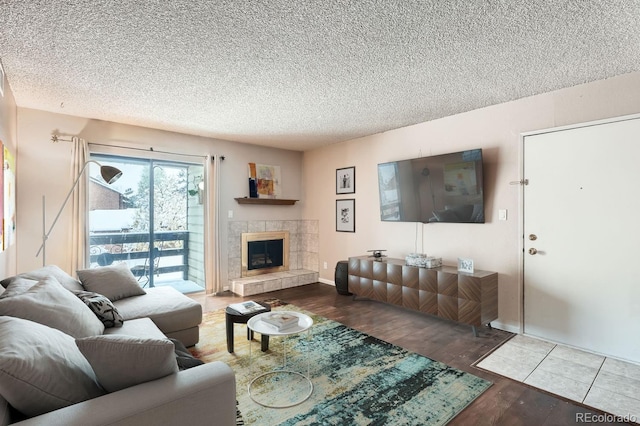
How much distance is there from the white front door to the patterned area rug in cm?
135

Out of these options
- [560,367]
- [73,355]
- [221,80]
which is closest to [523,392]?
[560,367]

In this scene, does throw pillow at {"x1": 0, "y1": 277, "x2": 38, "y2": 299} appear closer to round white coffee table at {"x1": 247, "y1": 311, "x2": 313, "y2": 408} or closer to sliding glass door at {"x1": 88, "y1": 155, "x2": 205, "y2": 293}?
round white coffee table at {"x1": 247, "y1": 311, "x2": 313, "y2": 408}

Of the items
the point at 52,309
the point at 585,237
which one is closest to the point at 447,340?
the point at 585,237

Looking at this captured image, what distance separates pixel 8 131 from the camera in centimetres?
304

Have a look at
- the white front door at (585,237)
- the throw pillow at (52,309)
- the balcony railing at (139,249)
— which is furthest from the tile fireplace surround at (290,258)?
the white front door at (585,237)

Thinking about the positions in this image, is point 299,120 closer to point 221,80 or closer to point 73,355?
point 221,80

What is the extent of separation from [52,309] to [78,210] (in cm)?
270

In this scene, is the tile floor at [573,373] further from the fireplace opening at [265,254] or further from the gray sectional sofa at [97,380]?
the fireplace opening at [265,254]

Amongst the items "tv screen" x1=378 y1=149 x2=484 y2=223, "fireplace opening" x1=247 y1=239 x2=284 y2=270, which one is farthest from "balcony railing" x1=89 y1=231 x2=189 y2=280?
"tv screen" x1=378 y1=149 x2=484 y2=223

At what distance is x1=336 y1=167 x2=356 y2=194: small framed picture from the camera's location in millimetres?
5258

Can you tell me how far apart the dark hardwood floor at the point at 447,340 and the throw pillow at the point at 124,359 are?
5.65 ft

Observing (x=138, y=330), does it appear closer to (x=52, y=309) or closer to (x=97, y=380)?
(x=52, y=309)

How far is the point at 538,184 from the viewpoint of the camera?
128 inches

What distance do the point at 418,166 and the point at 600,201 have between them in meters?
1.85
